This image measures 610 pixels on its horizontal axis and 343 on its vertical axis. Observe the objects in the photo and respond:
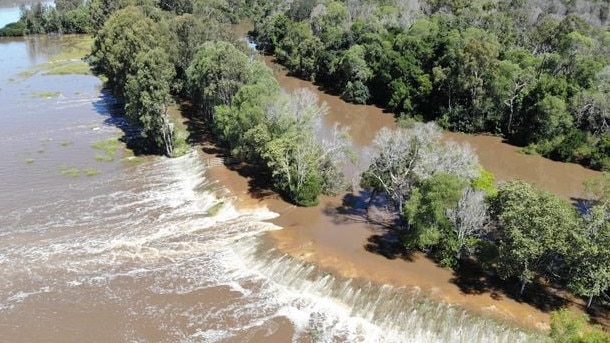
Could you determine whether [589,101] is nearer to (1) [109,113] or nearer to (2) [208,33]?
(2) [208,33]

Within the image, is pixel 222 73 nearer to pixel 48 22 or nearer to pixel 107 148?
pixel 107 148

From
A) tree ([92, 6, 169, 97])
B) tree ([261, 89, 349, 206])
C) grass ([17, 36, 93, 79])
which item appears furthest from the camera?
grass ([17, 36, 93, 79])

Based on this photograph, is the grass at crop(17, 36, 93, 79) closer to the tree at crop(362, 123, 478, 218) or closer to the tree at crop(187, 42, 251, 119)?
the tree at crop(187, 42, 251, 119)

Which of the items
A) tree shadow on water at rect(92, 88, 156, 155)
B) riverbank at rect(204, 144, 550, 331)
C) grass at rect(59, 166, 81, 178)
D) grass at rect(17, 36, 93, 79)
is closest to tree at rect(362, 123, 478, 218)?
riverbank at rect(204, 144, 550, 331)

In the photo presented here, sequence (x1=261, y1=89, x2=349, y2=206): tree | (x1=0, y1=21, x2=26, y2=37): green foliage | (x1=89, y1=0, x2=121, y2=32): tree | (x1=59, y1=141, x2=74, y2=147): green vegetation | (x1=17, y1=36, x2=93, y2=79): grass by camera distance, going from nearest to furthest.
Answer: (x1=261, y1=89, x2=349, y2=206): tree, (x1=59, y1=141, x2=74, y2=147): green vegetation, (x1=17, y1=36, x2=93, y2=79): grass, (x1=89, y1=0, x2=121, y2=32): tree, (x1=0, y1=21, x2=26, y2=37): green foliage

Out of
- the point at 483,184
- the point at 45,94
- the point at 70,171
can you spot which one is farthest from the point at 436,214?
the point at 45,94

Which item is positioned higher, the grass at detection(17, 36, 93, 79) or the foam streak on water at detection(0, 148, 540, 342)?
the grass at detection(17, 36, 93, 79)

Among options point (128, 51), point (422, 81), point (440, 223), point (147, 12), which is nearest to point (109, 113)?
point (128, 51)
